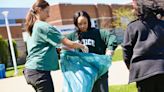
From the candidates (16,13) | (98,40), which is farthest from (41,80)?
(16,13)

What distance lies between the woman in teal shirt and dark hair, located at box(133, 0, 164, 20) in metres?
0.93

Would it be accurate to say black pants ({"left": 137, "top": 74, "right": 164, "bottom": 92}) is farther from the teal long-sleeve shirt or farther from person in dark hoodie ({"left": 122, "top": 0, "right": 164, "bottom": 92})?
the teal long-sleeve shirt

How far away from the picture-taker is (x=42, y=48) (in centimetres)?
474

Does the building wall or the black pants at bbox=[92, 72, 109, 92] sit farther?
the building wall

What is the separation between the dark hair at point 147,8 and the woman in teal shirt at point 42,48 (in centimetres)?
93

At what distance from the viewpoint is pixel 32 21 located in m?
4.88

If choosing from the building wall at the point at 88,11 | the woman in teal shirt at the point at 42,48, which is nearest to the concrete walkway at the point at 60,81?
the woman in teal shirt at the point at 42,48

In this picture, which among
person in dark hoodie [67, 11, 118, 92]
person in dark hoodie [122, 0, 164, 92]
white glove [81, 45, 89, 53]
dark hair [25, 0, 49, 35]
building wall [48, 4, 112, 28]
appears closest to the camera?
person in dark hoodie [122, 0, 164, 92]

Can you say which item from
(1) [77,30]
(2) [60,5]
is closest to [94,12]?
(2) [60,5]

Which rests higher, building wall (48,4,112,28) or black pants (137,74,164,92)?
black pants (137,74,164,92)

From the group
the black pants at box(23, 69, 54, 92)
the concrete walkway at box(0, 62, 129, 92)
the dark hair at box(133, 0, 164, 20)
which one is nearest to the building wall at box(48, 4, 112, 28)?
the concrete walkway at box(0, 62, 129, 92)

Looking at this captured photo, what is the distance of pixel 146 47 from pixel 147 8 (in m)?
0.43

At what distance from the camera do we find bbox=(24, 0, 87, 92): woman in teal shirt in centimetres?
464

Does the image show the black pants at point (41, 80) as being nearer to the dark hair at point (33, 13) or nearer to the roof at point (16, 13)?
the dark hair at point (33, 13)
